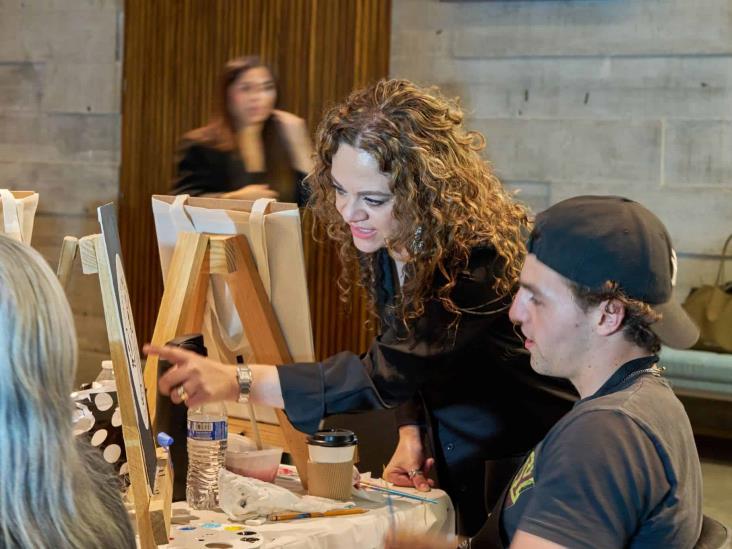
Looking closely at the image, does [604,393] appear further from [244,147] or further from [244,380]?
[244,147]

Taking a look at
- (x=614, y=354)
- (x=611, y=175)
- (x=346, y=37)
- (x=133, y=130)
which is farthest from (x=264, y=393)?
(x=133, y=130)

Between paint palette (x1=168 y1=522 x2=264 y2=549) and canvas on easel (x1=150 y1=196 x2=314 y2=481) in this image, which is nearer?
paint palette (x1=168 y1=522 x2=264 y2=549)

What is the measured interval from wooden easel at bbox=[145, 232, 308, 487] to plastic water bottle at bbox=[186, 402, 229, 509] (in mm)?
178

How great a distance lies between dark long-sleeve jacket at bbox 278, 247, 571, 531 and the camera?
6.98 feet

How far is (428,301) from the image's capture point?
7.02 feet

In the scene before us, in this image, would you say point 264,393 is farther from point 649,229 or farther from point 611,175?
point 611,175

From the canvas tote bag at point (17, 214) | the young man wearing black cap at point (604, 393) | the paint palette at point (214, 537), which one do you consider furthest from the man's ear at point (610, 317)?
the canvas tote bag at point (17, 214)

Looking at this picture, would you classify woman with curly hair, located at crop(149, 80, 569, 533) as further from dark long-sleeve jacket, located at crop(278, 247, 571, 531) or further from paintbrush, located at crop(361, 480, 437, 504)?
paintbrush, located at crop(361, 480, 437, 504)

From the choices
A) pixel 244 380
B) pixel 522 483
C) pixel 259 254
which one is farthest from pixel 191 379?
pixel 522 483

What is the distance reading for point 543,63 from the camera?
541 cm

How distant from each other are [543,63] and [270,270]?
3.48 meters

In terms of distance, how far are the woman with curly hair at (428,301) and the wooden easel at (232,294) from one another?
0.48 ft

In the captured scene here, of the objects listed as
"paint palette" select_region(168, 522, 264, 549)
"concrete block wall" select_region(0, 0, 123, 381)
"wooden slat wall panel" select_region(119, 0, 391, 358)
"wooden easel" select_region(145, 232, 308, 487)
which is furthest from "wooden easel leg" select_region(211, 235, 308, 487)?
"concrete block wall" select_region(0, 0, 123, 381)

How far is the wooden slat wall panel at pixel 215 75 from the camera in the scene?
19.2 ft
